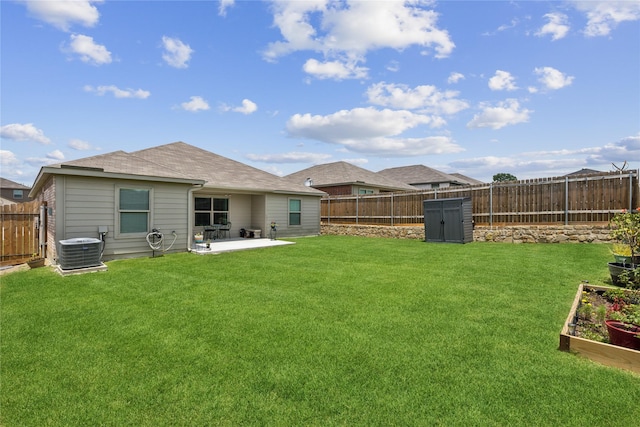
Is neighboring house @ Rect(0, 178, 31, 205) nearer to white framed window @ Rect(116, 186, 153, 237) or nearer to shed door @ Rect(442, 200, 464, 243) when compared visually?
white framed window @ Rect(116, 186, 153, 237)

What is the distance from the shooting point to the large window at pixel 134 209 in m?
9.09

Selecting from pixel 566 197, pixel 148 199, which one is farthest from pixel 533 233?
pixel 148 199

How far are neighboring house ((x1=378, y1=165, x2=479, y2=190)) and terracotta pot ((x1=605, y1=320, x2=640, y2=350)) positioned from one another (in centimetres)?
3078

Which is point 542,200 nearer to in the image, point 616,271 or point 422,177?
point 616,271

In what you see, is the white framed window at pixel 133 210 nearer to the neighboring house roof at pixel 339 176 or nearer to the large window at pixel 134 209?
the large window at pixel 134 209

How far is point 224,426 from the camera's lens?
2.05m

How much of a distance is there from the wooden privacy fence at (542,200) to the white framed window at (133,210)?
11.4 meters

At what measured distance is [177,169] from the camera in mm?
12742

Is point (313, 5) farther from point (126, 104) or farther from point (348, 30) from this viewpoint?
point (126, 104)

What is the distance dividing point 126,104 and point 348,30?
8940 mm

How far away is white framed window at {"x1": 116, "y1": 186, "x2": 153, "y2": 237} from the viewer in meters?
9.06

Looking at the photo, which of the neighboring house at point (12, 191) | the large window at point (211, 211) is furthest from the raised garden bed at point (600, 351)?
the neighboring house at point (12, 191)

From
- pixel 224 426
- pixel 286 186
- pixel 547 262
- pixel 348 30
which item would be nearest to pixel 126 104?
pixel 286 186

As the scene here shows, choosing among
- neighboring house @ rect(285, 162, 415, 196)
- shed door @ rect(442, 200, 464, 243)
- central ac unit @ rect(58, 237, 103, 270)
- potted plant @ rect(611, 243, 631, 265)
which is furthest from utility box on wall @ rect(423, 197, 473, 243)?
central ac unit @ rect(58, 237, 103, 270)
